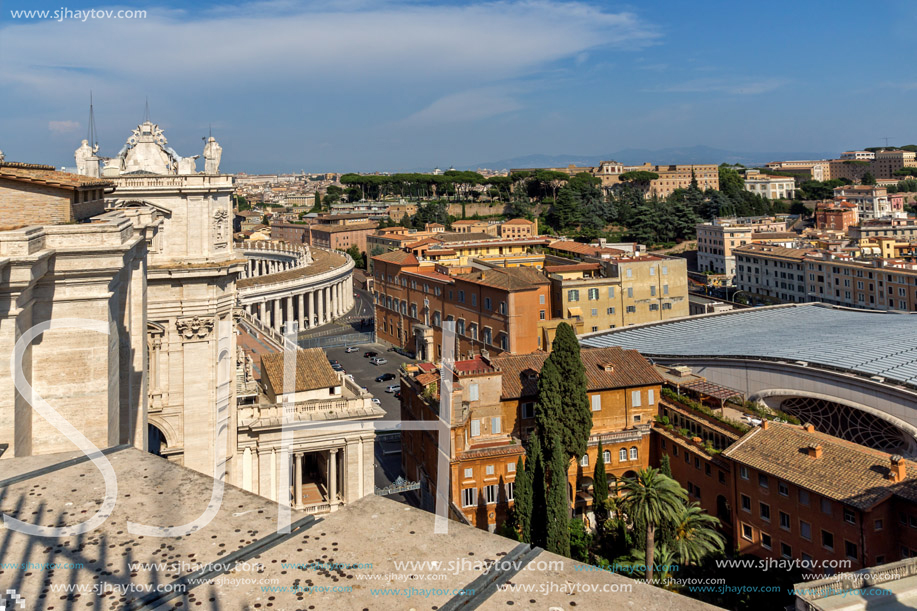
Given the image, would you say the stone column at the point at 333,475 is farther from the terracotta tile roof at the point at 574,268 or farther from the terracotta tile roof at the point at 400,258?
the terracotta tile roof at the point at 400,258

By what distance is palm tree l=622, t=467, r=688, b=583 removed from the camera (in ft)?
52.3

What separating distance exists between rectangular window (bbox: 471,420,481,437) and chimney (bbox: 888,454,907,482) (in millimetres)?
10352

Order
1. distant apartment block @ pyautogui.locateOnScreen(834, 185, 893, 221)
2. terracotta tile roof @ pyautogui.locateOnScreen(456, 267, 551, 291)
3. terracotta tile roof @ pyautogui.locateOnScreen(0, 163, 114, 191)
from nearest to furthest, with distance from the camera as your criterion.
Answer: terracotta tile roof @ pyautogui.locateOnScreen(0, 163, 114, 191)
terracotta tile roof @ pyautogui.locateOnScreen(456, 267, 551, 291)
distant apartment block @ pyautogui.locateOnScreen(834, 185, 893, 221)

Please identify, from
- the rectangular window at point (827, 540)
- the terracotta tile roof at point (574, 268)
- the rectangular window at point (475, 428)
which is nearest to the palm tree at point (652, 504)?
the rectangular window at point (827, 540)

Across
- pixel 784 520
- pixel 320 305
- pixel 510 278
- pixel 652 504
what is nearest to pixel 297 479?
pixel 652 504

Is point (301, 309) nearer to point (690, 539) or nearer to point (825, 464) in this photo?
point (690, 539)

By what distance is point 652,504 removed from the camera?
52.4 feet

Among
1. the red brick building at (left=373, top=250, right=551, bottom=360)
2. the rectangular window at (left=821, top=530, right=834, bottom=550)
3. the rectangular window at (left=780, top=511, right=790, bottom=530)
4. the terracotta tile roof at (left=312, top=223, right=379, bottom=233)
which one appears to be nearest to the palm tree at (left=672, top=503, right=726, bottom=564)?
the rectangular window at (left=780, top=511, right=790, bottom=530)

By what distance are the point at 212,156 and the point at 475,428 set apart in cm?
1068

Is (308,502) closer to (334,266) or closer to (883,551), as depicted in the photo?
(883,551)

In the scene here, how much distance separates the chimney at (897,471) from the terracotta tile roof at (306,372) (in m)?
12.0

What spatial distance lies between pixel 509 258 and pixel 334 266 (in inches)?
650

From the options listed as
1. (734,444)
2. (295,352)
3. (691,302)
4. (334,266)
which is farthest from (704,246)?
(295,352)

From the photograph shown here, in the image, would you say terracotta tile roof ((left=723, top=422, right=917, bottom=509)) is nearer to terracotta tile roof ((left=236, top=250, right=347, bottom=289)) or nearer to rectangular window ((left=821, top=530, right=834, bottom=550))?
rectangular window ((left=821, top=530, right=834, bottom=550))
